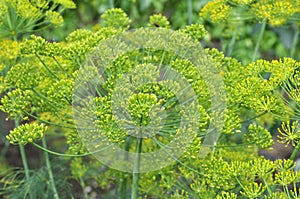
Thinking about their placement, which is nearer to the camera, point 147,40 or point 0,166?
point 147,40

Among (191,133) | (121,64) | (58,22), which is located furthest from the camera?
(58,22)

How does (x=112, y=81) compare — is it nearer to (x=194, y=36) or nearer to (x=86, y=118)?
(x=86, y=118)

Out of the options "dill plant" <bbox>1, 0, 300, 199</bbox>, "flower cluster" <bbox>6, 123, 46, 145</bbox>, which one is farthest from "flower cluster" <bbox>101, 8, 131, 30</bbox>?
"flower cluster" <bbox>6, 123, 46, 145</bbox>

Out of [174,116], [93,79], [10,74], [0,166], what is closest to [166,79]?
[174,116]

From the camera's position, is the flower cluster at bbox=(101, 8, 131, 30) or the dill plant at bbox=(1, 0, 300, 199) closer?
the dill plant at bbox=(1, 0, 300, 199)

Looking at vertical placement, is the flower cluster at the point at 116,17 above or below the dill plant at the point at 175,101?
above

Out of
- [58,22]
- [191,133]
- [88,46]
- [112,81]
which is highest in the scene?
[58,22]

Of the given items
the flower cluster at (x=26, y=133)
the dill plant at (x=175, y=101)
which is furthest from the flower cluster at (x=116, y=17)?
the flower cluster at (x=26, y=133)

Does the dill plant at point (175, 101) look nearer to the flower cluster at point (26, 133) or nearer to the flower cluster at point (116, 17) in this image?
the flower cluster at point (26, 133)

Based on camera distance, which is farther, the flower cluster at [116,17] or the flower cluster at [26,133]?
the flower cluster at [116,17]

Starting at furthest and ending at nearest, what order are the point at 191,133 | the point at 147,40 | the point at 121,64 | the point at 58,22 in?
the point at 58,22 < the point at 147,40 < the point at 121,64 < the point at 191,133

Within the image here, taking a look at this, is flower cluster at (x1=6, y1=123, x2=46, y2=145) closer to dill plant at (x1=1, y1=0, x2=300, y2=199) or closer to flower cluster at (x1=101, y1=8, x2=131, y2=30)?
dill plant at (x1=1, y1=0, x2=300, y2=199)
